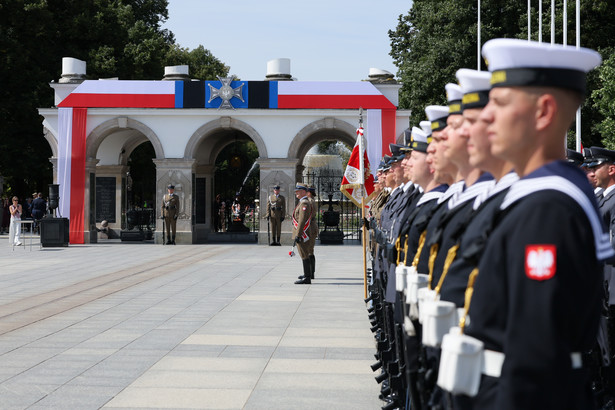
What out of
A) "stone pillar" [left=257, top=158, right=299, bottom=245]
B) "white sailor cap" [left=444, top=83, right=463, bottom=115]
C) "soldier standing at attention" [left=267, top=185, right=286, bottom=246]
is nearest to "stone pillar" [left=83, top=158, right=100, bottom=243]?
"stone pillar" [left=257, top=158, right=299, bottom=245]

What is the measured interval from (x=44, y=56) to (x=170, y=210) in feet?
45.2

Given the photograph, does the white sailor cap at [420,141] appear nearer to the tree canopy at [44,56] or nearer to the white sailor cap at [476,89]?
the white sailor cap at [476,89]

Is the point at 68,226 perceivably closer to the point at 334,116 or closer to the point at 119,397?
the point at 334,116

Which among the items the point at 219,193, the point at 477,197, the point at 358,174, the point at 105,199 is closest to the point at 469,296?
the point at 477,197

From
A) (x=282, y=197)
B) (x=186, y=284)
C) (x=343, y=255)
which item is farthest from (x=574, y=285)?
(x=282, y=197)

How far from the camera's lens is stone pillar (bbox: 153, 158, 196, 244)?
94.3 ft

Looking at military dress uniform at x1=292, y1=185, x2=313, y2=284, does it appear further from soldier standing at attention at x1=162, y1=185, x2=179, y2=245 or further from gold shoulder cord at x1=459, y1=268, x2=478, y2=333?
gold shoulder cord at x1=459, y1=268, x2=478, y2=333

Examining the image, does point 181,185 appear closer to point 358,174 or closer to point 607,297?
point 358,174

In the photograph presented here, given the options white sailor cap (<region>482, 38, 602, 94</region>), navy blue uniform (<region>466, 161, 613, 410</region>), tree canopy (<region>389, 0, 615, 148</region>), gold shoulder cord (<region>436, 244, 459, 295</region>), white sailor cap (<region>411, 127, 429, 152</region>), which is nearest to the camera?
navy blue uniform (<region>466, 161, 613, 410</region>)

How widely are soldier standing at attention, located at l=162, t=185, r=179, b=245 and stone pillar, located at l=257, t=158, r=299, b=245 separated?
9.17ft

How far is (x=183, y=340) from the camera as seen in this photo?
9.35 metres

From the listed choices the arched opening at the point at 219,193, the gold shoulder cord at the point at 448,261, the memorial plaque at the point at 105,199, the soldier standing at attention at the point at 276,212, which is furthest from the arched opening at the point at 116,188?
the gold shoulder cord at the point at 448,261

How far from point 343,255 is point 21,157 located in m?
18.7

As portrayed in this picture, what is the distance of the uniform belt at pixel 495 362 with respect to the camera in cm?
251
